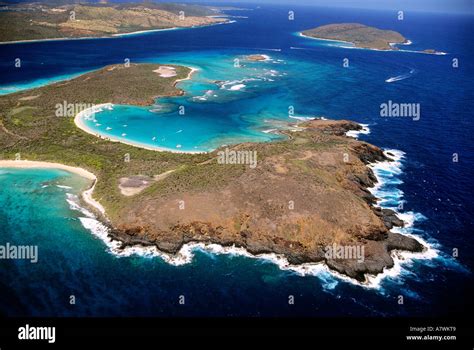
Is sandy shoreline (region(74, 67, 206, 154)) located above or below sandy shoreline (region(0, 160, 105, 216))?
above

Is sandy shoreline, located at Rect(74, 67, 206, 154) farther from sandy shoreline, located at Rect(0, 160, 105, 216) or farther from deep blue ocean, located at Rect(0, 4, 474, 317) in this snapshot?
sandy shoreline, located at Rect(0, 160, 105, 216)

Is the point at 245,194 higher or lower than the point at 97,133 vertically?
lower

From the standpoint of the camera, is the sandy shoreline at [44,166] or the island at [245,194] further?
the sandy shoreline at [44,166]

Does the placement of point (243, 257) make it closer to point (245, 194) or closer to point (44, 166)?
point (245, 194)

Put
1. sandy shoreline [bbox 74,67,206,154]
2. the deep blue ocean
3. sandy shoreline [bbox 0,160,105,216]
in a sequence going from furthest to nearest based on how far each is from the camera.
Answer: sandy shoreline [bbox 74,67,206,154], sandy shoreline [bbox 0,160,105,216], the deep blue ocean

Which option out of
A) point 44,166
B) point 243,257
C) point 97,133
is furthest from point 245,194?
point 97,133

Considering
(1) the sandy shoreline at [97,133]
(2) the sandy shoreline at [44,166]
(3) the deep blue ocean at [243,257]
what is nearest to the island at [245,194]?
(2) the sandy shoreline at [44,166]

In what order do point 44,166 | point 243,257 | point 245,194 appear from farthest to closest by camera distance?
point 44,166 → point 245,194 → point 243,257

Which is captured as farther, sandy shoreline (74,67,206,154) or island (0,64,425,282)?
sandy shoreline (74,67,206,154)

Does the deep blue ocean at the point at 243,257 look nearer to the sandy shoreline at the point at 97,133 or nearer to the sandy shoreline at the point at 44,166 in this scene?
the sandy shoreline at the point at 44,166

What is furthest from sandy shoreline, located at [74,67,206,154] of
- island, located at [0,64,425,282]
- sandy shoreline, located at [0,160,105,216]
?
sandy shoreline, located at [0,160,105,216]
